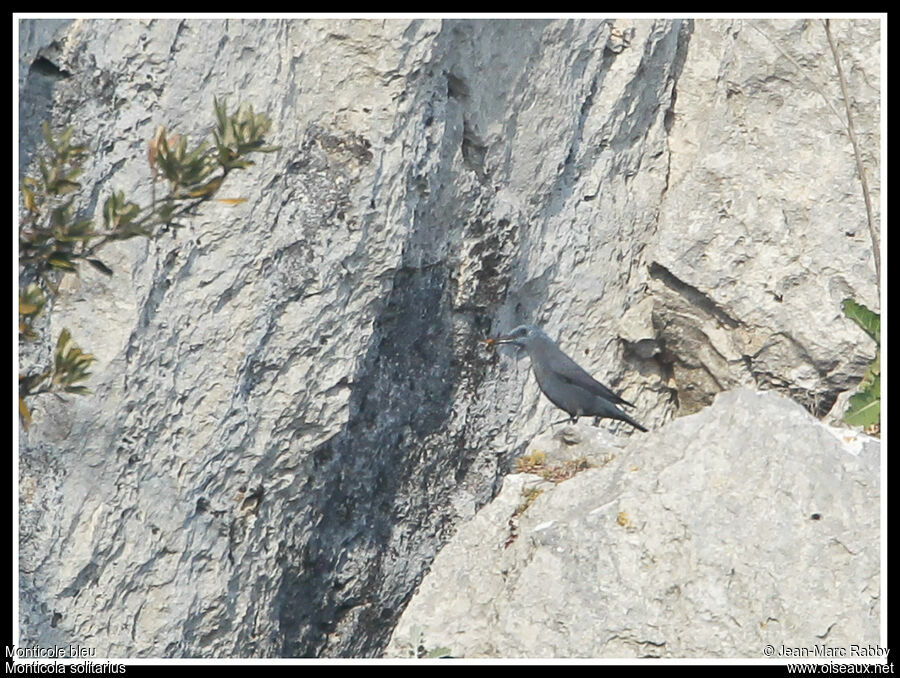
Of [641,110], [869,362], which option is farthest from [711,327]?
[641,110]

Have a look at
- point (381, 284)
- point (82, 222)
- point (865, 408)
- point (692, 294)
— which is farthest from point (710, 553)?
point (82, 222)

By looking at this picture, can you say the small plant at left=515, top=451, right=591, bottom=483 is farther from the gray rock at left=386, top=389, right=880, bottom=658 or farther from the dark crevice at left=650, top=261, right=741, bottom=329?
the dark crevice at left=650, top=261, right=741, bottom=329

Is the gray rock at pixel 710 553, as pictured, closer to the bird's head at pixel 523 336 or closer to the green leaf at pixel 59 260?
the bird's head at pixel 523 336

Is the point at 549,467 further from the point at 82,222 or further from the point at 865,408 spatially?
the point at 82,222

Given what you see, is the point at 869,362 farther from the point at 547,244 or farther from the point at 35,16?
the point at 35,16

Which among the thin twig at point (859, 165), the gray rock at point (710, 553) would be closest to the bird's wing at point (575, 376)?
the gray rock at point (710, 553)
